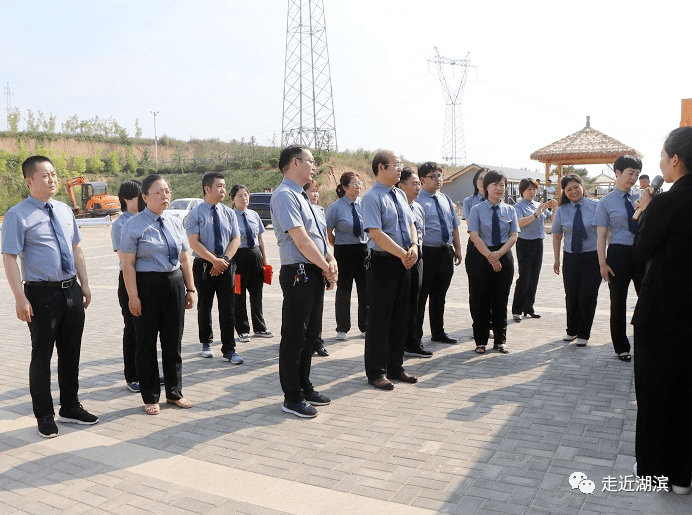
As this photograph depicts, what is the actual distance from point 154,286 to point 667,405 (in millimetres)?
3533

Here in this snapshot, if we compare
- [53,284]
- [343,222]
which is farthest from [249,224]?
[53,284]

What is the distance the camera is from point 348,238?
6.93 m

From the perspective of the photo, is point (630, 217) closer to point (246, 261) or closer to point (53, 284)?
point (246, 261)

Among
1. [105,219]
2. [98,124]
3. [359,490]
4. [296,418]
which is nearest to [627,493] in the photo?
[359,490]

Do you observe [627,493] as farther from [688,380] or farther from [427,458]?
[427,458]

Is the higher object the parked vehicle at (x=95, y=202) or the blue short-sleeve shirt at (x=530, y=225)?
the parked vehicle at (x=95, y=202)

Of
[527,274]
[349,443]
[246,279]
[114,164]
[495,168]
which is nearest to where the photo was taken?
[349,443]

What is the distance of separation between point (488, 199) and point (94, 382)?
4386mm

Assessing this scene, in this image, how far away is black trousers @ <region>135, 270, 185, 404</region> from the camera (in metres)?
4.65

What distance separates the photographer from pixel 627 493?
10.5ft

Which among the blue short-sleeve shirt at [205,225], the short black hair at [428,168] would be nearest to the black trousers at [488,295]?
the short black hair at [428,168]

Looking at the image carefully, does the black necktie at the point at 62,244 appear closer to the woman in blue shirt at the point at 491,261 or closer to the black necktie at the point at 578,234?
the woman in blue shirt at the point at 491,261

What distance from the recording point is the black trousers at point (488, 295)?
638 cm

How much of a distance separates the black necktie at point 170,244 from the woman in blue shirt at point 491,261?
317cm
